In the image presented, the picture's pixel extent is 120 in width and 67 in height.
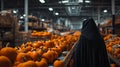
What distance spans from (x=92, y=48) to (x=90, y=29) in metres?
0.28

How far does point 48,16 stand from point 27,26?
2219 cm

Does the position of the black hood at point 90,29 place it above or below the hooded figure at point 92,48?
above

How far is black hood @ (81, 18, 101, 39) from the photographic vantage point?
359 centimetres

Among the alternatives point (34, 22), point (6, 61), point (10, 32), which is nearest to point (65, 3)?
point (34, 22)

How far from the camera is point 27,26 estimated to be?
54.5 feet

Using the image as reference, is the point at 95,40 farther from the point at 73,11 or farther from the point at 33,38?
the point at 73,11

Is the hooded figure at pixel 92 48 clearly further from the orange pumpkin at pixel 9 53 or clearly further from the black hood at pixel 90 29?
the orange pumpkin at pixel 9 53

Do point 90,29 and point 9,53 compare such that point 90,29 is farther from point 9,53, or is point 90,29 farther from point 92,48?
point 9,53

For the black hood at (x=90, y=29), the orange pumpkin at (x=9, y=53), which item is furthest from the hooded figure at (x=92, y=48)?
the orange pumpkin at (x=9, y=53)

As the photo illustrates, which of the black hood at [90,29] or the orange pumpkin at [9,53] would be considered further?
the black hood at [90,29]

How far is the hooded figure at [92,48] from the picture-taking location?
3.61 m

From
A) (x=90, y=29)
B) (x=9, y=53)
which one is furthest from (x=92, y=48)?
(x=9, y=53)

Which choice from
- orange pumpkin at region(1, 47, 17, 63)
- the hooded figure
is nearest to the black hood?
the hooded figure

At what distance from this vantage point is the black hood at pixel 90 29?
3.59m
